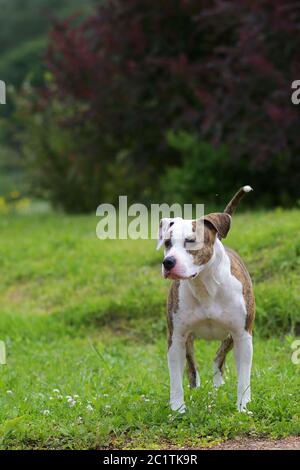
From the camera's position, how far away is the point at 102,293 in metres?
10.1

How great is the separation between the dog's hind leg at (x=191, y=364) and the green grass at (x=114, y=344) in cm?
12

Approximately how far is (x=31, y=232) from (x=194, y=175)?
2445 millimetres

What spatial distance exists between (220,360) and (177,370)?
665mm

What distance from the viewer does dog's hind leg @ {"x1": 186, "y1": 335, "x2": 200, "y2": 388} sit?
20.8 feet

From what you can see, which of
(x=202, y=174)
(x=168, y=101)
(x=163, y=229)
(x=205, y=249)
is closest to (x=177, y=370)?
(x=205, y=249)

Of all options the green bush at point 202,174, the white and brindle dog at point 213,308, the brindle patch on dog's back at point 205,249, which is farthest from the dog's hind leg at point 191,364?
the green bush at point 202,174

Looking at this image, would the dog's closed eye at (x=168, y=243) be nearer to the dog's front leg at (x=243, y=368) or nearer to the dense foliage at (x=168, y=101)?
the dog's front leg at (x=243, y=368)

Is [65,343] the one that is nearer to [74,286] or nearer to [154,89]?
[74,286]

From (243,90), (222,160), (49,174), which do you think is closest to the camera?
(243,90)

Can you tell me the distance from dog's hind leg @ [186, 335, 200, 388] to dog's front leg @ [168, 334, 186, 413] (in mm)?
311

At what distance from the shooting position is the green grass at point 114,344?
5727 millimetres

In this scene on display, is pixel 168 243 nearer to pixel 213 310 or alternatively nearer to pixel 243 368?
pixel 213 310

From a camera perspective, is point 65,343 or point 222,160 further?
point 222,160
